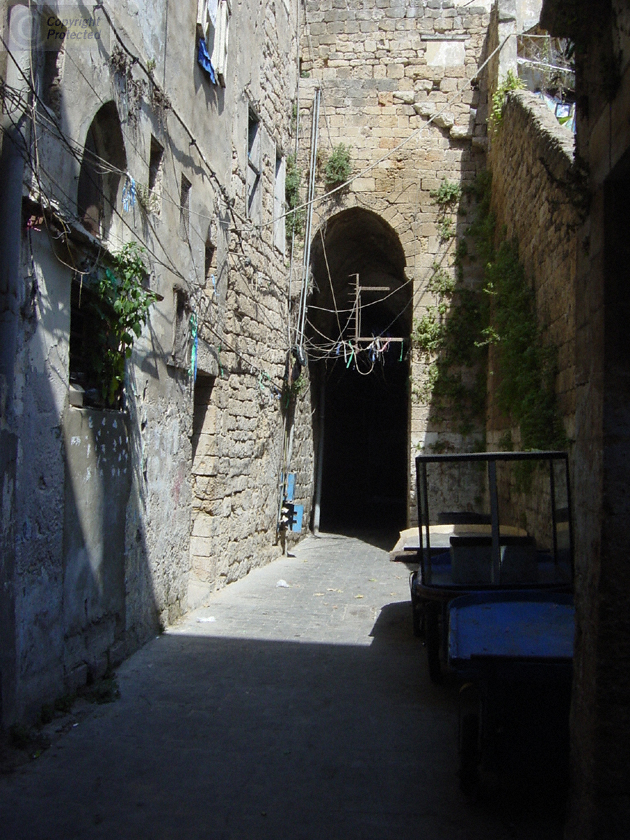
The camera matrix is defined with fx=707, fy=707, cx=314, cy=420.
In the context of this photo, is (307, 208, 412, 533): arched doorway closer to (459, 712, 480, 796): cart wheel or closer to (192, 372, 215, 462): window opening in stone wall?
(192, 372, 215, 462): window opening in stone wall

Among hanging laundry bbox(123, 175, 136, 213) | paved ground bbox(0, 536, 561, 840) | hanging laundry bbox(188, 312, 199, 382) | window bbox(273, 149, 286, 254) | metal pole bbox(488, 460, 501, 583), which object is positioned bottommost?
paved ground bbox(0, 536, 561, 840)

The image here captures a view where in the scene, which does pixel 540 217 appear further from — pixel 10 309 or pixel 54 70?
pixel 10 309

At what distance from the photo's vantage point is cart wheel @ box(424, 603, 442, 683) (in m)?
5.25

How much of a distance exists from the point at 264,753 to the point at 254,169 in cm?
805

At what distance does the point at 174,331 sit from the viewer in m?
6.89

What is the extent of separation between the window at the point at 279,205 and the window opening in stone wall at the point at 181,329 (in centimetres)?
424

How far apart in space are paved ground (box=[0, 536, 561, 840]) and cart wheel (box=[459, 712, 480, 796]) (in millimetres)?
99

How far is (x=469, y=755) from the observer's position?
138 inches

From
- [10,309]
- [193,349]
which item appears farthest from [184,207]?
[10,309]

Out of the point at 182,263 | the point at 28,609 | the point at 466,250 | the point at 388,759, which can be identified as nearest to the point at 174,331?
the point at 182,263

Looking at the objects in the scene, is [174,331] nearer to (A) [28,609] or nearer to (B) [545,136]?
(A) [28,609]

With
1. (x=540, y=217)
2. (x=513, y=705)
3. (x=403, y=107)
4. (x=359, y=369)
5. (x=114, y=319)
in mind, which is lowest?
(x=513, y=705)

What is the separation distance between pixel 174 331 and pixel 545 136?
4.62 metres

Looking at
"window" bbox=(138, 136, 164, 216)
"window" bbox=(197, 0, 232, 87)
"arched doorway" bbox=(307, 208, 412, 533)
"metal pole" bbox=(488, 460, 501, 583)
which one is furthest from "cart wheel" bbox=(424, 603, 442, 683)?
"arched doorway" bbox=(307, 208, 412, 533)
